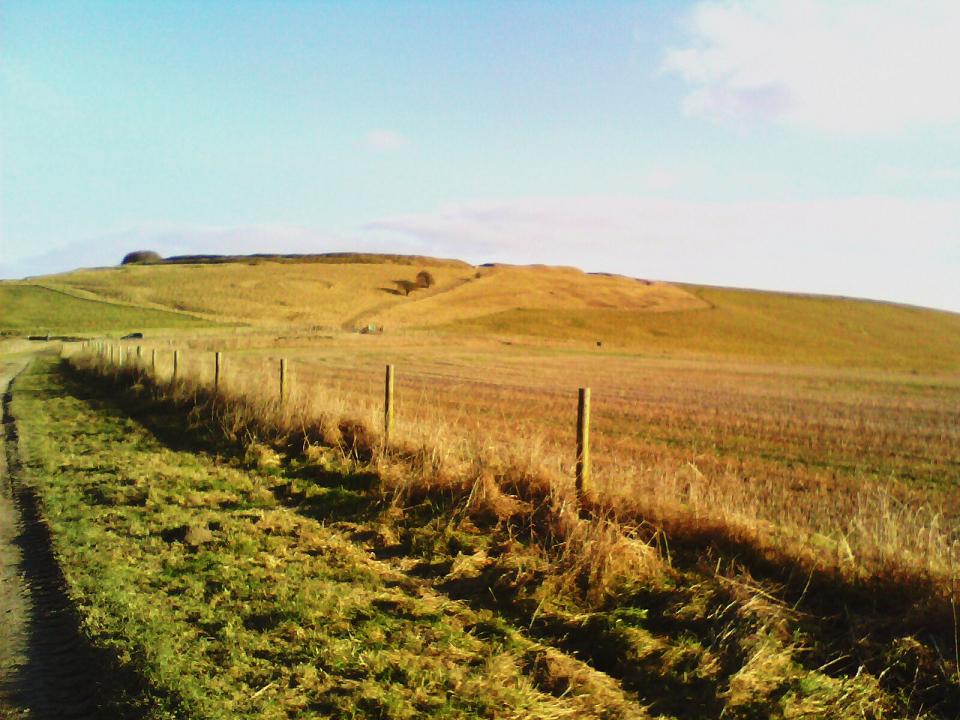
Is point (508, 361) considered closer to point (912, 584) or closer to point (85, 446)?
point (85, 446)

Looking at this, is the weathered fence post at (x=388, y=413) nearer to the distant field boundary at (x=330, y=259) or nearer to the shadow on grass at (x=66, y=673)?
the shadow on grass at (x=66, y=673)

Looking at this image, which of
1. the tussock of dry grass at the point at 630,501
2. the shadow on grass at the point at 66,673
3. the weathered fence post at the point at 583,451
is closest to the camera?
the shadow on grass at the point at 66,673

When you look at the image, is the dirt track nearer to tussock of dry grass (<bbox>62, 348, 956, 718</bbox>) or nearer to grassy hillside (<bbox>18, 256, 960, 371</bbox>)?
tussock of dry grass (<bbox>62, 348, 956, 718</bbox>)

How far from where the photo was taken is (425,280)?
103875 mm

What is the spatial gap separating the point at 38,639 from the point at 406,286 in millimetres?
95268

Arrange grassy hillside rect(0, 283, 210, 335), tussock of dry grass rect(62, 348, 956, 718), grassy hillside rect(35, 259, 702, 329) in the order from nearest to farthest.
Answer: tussock of dry grass rect(62, 348, 956, 718)
grassy hillside rect(0, 283, 210, 335)
grassy hillside rect(35, 259, 702, 329)

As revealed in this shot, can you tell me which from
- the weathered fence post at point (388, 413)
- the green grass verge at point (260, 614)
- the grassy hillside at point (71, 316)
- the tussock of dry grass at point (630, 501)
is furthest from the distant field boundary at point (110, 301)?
the green grass verge at point (260, 614)

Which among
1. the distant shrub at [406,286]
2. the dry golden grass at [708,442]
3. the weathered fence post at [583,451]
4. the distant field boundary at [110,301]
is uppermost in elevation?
the distant shrub at [406,286]

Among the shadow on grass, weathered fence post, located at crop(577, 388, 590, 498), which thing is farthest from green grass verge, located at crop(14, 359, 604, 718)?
weathered fence post, located at crop(577, 388, 590, 498)

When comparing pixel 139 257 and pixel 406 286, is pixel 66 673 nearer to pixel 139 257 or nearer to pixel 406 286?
pixel 406 286

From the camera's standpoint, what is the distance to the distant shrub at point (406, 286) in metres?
97.4

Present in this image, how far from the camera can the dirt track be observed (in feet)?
14.2

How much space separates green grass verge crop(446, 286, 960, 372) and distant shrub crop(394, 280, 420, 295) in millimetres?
18023

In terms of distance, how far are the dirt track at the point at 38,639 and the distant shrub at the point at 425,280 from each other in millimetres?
95341
